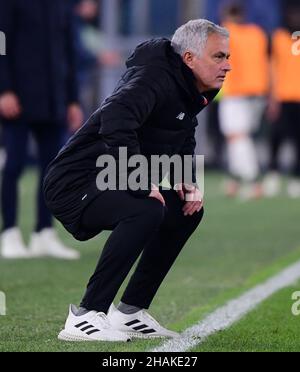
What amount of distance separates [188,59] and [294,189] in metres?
10.3

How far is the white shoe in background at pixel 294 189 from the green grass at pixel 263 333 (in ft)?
26.8

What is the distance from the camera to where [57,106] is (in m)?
9.30

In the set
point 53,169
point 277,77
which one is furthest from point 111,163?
point 277,77

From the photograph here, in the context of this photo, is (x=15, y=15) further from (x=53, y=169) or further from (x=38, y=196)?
(x=53, y=169)

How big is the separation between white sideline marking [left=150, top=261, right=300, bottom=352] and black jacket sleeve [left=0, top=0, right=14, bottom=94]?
A: 229cm

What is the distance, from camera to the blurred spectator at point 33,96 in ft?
30.4

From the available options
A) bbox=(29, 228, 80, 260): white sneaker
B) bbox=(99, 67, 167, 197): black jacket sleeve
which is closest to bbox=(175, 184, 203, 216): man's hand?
bbox=(99, 67, 167, 197): black jacket sleeve

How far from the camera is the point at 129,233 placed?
5.86 metres

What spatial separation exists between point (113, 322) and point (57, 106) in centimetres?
329

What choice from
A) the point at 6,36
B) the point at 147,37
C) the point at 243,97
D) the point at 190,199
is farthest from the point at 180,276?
the point at 147,37

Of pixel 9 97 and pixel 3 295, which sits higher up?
pixel 9 97

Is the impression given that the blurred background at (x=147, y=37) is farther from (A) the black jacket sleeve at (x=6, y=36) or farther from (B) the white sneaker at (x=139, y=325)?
(B) the white sneaker at (x=139, y=325)

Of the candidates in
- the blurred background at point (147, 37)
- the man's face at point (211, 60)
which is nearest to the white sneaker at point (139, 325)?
the man's face at point (211, 60)

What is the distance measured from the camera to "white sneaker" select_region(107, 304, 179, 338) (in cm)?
616
